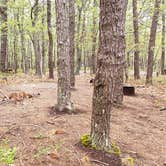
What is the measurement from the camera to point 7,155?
370cm

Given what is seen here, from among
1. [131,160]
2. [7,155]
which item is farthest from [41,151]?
[131,160]

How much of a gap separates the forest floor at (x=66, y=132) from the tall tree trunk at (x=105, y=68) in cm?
48

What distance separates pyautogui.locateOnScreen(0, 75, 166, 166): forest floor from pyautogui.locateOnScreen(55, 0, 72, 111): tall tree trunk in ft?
1.56

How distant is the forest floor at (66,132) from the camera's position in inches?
157

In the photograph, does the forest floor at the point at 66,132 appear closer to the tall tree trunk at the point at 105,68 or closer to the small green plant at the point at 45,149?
the small green plant at the point at 45,149

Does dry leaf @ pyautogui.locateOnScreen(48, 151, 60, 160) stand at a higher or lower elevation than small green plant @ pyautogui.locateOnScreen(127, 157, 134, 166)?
higher

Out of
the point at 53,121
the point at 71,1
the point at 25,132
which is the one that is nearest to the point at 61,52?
the point at 53,121

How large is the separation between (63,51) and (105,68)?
230 cm

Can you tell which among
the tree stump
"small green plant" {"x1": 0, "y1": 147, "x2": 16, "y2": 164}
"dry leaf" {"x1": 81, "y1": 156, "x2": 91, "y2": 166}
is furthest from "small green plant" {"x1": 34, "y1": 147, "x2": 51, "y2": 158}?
the tree stump

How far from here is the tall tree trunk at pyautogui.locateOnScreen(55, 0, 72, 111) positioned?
611 cm

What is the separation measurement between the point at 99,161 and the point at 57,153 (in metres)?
0.66

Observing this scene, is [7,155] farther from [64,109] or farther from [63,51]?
[63,51]

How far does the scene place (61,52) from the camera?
6195mm

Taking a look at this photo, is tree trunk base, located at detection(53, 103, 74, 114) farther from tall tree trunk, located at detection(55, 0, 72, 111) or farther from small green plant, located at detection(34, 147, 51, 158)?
small green plant, located at detection(34, 147, 51, 158)
